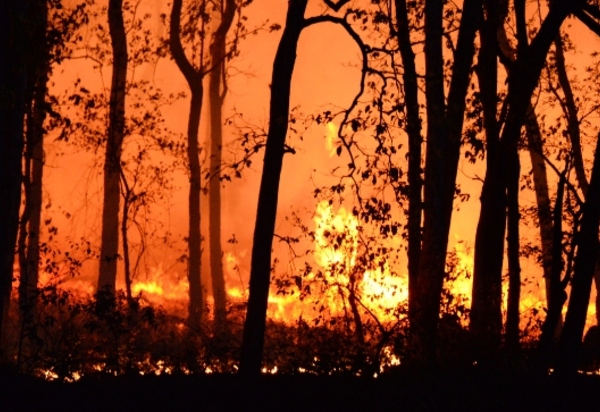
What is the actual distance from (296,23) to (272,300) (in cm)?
1977

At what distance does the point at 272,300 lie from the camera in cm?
3228

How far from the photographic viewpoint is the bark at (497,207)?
15258 millimetres

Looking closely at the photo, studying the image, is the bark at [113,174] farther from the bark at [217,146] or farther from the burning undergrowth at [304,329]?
the bark at [217,146]

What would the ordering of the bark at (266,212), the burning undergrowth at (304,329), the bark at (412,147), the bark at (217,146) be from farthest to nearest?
the bark at (217,146) < the bark at (412,147) < the burning undergrowth at (304,329) < the bark at (266,212)

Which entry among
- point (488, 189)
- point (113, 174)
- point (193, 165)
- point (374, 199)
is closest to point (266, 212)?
point (374, 199)

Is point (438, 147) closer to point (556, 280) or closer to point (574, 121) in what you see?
point (556, 280)

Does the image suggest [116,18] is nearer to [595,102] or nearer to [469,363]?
A: [595,102]

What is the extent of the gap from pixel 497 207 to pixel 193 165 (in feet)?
39.5

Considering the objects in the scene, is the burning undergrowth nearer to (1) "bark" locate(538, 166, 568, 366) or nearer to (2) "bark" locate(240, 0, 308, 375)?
A: (2) "bark" locate(240, 0, 308, 375)

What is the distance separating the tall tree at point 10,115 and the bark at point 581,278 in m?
6.94

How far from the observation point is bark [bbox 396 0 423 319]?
1388 cm

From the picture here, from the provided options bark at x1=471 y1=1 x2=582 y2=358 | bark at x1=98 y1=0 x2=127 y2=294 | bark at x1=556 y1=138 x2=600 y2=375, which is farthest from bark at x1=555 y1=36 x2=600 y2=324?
bark at x1=98 y1=0 x2=127 y2=294

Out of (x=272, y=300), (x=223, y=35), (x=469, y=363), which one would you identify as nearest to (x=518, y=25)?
(x=469, y=363)

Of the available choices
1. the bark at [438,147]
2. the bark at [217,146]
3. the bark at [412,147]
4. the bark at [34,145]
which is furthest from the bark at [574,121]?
the bark at [34,145]
